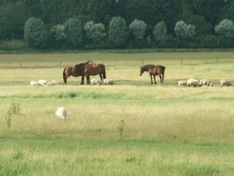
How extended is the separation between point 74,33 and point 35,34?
745 centimetres

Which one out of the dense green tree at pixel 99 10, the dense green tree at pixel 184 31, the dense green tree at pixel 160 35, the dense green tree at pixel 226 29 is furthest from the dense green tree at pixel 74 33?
the dense green tree at pixel 226 29

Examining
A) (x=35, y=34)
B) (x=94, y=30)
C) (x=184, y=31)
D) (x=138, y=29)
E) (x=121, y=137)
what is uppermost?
(x=121, y=137)

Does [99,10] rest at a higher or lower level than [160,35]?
higher

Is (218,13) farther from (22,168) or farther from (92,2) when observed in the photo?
(22,168)

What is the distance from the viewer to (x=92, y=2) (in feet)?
453

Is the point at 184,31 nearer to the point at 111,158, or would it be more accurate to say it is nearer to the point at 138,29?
the point at 138,29

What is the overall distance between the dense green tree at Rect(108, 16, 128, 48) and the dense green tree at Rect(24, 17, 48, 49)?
13147 millimetres

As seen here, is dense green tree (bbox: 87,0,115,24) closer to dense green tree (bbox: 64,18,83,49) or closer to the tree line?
Result: the tree line

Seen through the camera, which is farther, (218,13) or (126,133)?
(218,13)

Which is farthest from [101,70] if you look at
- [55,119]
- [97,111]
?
[55,119]

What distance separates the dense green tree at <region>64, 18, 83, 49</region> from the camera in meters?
119

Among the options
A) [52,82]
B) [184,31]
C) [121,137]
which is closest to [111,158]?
[121,137]

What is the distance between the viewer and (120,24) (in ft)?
404

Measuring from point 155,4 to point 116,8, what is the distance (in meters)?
9.47
